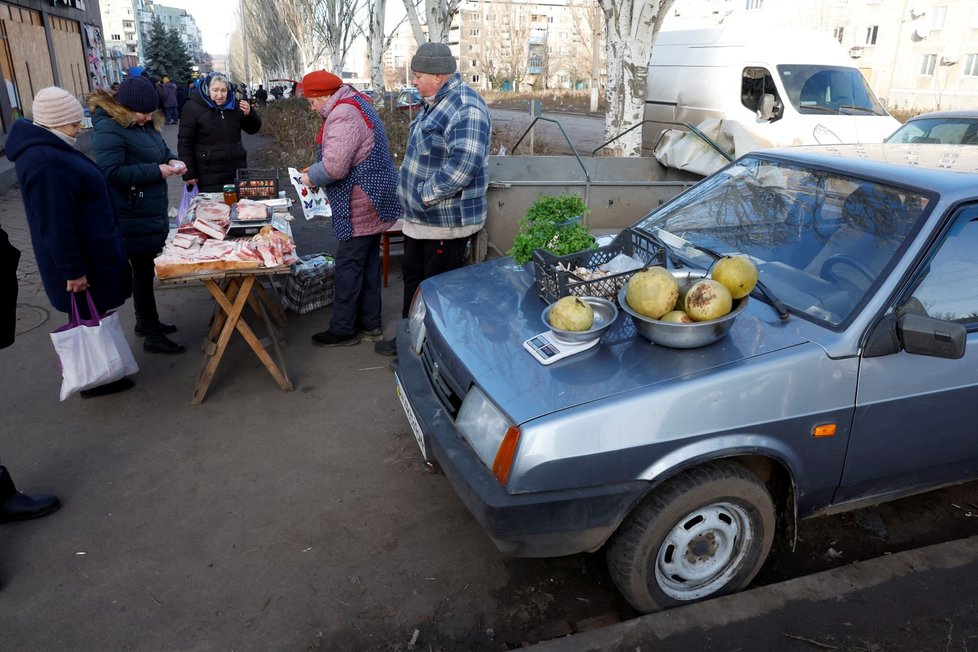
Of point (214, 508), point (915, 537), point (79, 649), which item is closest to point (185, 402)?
point (214, 508)

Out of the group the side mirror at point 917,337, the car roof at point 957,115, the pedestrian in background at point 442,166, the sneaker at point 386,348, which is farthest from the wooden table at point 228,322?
the car roof at point 957,115

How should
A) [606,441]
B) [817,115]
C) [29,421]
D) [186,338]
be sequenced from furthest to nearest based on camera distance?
1. [817,115]
2. [186,338]
3. [29,421]
4. [606,441]

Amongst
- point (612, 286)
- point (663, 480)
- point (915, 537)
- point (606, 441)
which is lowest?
point (915, 537)

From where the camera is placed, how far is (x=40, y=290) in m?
6.52

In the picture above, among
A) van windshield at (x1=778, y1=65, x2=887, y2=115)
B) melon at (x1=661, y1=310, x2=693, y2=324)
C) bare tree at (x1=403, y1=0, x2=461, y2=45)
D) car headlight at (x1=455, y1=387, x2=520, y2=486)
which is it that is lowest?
car headlight at (x1=455, y1=387, x2=520, y2=486)

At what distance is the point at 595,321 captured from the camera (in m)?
2.76

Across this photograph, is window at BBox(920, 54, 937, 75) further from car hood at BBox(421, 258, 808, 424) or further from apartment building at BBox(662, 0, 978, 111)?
car hood at BBox(421, 258, 808, 424)

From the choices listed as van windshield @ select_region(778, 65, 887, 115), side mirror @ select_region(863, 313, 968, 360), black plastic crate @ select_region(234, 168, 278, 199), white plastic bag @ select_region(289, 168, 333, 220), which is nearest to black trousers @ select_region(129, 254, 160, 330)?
black plastic crate @ select_region(234, 168, 278, 199)

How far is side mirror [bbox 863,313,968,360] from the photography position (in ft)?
7.89

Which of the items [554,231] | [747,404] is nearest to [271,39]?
[554,231]

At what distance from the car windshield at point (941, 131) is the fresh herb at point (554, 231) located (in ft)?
20.8

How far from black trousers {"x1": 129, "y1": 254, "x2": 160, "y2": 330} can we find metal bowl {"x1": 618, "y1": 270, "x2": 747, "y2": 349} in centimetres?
390

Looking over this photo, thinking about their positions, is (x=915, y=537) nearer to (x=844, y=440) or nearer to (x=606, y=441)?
(x=844, y=440)

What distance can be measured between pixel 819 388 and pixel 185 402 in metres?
3.84
